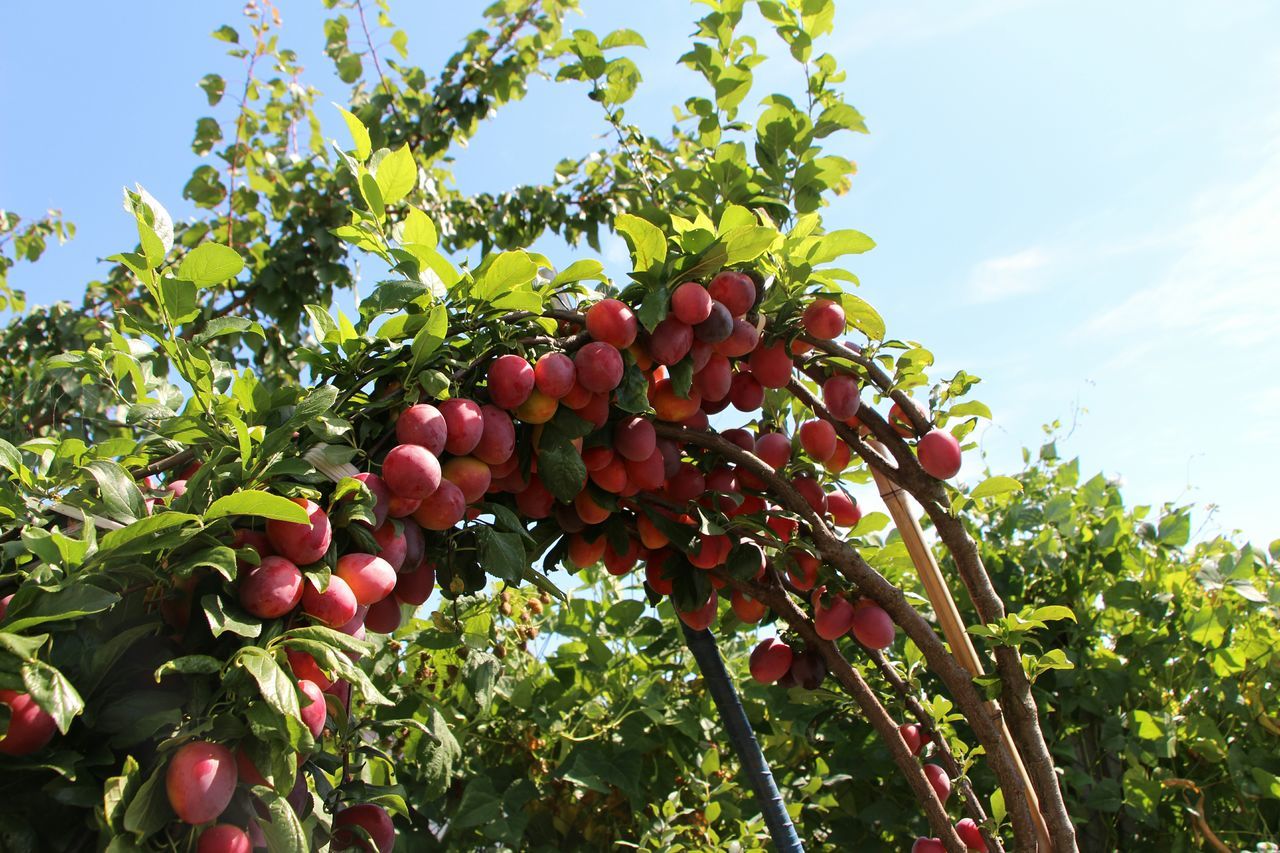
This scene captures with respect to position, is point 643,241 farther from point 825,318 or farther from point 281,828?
point 281,828

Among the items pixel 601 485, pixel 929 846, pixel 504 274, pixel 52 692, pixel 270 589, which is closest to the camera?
pixel 52 692

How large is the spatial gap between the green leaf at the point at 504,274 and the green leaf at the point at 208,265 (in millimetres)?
204

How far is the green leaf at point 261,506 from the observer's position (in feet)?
1.93

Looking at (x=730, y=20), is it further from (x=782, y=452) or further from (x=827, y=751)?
(x=827, y=751)

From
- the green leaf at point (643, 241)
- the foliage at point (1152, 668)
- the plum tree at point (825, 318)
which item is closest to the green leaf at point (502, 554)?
the green leaf at point (643, 241)

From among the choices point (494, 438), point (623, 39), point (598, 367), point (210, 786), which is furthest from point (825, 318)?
point (623, 39)

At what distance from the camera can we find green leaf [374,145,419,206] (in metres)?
0.84

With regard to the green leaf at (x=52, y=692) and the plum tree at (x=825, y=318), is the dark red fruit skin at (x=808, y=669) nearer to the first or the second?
the plum tree at (x=825, y=318)

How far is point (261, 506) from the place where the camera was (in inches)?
23.2

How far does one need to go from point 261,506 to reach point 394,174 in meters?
0.38

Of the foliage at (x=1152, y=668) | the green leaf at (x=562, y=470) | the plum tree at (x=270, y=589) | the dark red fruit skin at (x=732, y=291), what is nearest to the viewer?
the plum tree at (x=270, y=589)

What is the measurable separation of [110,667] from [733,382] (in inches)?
27.5

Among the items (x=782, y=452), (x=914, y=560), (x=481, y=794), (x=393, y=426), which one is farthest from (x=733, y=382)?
(x=481, y=794)

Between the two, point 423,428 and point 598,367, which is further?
point 598,367
